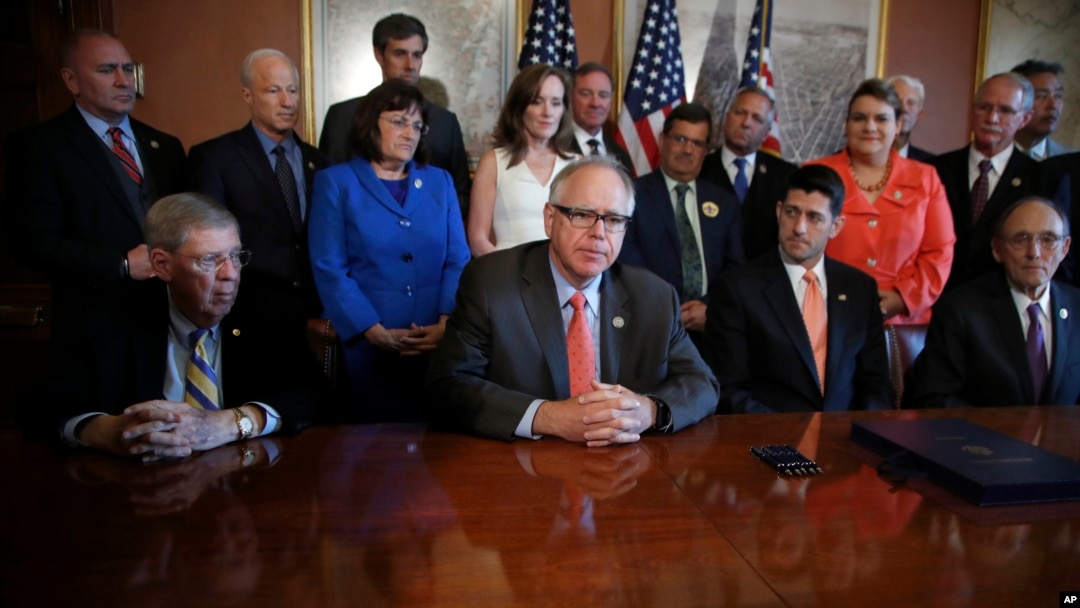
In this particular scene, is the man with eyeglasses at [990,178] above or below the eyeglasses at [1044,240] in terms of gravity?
above

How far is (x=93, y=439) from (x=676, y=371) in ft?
4.92

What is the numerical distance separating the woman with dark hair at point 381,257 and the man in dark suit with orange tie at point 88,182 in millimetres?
670

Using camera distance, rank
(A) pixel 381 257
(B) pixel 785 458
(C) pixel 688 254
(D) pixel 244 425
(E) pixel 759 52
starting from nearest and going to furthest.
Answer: (B) pixel 785 458 < (D) pixel 244 425 < (A) pixel 381 257 < (C) pixel 688 254 < (E) pixel 759 52

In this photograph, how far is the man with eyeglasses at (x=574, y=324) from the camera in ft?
7.13

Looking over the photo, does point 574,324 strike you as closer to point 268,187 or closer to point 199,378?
point 199,378

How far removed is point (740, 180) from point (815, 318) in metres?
1.42

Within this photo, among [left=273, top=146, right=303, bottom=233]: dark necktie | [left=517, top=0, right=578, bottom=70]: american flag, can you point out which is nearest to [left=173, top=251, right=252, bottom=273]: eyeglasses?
[left=273, top=146, right=303, bottom=233]: dark necktie

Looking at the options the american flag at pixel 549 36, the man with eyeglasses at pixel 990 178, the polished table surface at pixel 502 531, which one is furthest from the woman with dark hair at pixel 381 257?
the man with eyeglasses at pixel 990 178

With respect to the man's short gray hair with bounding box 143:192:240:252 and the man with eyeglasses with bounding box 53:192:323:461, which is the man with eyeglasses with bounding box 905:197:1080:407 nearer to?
the man with eyeglasses with bounding box 53:192:323:461

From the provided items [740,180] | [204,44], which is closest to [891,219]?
[740,180]

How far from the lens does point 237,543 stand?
53.2 inches

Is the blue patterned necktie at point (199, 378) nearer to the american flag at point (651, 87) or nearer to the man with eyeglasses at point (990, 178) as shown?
the american flag at point (651, 87)

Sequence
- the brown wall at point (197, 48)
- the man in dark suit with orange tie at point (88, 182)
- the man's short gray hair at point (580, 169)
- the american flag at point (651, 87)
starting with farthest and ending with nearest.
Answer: the american flag at point (651, 87)
the brown wall at point (197, 48)
the man in dark suit with orange tie at point (88, 182)
the man's short gray hair at point (580, 169)

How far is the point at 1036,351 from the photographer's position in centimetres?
291
